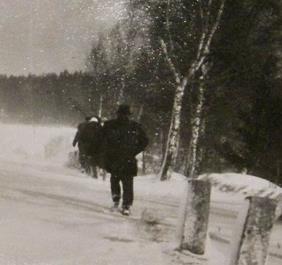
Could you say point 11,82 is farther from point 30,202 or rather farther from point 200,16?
point 30,202

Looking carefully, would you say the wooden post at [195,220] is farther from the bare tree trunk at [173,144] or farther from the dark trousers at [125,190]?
the bare tree trunk at [173,144]

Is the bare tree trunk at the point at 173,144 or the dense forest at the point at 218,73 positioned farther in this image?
the dense forest at the point at 218,73

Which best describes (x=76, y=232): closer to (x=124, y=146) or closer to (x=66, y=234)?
(x=66, y=234)

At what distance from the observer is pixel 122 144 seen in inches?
422

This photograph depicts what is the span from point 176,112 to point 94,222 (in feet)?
48.8

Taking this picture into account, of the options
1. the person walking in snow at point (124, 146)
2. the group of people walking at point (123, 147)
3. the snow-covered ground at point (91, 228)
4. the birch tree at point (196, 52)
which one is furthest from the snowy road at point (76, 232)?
the birch tree at point (196, 52)

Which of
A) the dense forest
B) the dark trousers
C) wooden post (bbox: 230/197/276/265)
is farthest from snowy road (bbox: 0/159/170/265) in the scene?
the dense forest

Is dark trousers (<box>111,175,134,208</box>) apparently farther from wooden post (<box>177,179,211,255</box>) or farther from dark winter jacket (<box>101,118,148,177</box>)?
wooden post (<box>177,179,211,255</box>)

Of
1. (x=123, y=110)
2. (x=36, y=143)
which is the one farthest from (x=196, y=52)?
(x=36, y=143)

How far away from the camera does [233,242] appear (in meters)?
6.04

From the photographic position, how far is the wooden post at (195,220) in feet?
24.0

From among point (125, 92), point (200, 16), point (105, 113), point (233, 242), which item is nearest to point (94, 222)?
point (233, 242)

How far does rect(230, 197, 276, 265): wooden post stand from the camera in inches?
233

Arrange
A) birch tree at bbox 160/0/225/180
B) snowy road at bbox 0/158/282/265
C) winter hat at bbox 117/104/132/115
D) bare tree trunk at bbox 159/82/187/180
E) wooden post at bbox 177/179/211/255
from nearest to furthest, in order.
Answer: snowy road at bbox 0/158/282/265 → wooden post at bbox 177/179/211/255 → winter hat at bbox 117/104/132/115 → bare tree trunk at bbox 159/82/187/180 → birch tree at bbox 160/0/225/180
